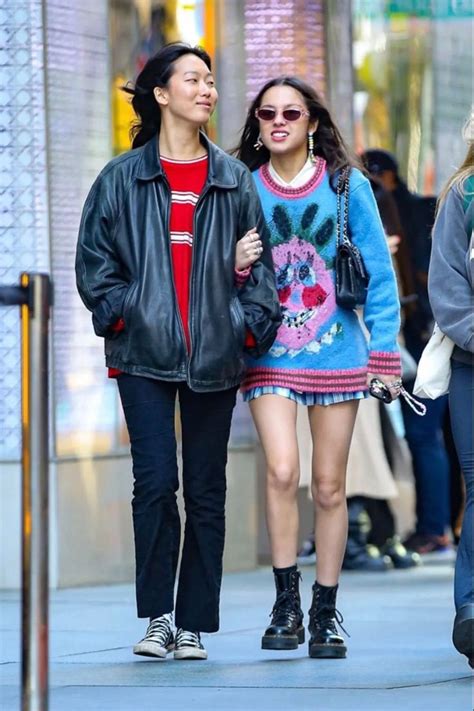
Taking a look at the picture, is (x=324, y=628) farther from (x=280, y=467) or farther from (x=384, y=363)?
(x=384, y=363)

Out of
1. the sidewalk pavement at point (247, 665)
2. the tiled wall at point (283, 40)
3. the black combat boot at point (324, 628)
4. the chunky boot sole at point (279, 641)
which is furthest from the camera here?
the tiled wall at point (283, 40)

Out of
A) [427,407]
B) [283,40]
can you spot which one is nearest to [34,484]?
[283,40]

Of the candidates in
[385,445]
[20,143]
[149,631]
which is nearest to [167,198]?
[149,631]

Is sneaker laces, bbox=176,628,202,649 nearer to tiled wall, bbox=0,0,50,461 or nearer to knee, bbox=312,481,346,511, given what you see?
knee, bbox=312,481,346,511

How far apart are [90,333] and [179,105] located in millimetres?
2748

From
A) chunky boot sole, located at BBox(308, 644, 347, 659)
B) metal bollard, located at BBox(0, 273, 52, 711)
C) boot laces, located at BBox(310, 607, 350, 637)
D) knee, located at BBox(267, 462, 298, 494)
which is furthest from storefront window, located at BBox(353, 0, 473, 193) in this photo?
metal bollard, located at BBox(0, 273, 52, 711)

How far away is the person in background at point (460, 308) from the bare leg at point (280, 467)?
631 mm

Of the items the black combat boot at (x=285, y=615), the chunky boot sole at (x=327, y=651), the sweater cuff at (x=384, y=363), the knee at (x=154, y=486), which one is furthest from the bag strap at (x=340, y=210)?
the chunky boot sole at (x=327, y=651)

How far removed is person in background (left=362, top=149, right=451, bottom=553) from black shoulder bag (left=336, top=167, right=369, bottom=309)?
159 inches

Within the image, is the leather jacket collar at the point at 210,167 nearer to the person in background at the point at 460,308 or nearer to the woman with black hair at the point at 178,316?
the woman with black hair at the point at 178,316

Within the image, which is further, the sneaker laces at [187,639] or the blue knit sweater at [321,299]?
the blue knit sweater at [321,299]

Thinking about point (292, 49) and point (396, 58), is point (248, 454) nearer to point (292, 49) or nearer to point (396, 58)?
point (292, 49)

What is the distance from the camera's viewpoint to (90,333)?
8.78 m

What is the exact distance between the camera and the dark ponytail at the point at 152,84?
6258 millimetres
